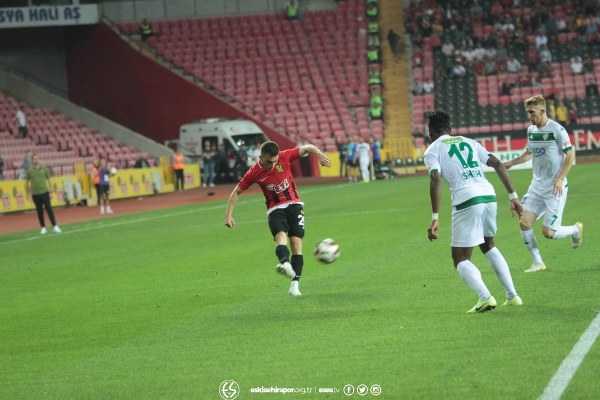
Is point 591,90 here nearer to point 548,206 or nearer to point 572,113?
point 572,113

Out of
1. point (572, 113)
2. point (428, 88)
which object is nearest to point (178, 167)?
point (428, 88)

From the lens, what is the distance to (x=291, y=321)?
11.6m

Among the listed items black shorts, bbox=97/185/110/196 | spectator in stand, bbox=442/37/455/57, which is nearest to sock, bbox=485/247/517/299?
black shorts, bbox=97/185/110/196

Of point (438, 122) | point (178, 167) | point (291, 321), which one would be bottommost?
point (178, 167)

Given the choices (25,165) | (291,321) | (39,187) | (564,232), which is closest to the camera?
(291,321)

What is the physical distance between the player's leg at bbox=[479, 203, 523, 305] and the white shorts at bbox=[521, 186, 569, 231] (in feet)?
9.95

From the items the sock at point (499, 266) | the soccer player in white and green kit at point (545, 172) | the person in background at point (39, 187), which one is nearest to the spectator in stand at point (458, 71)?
the person in background at point (39, 187)

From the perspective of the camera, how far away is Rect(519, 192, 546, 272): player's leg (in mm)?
14242

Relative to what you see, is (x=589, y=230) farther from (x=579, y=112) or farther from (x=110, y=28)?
(x=110, y=28)

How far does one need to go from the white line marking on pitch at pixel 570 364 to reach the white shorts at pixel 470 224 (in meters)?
1.34

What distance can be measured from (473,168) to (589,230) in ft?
28.3

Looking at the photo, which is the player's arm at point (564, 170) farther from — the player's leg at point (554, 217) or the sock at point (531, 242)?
the sock at point (531, 242)

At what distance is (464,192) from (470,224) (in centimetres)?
31

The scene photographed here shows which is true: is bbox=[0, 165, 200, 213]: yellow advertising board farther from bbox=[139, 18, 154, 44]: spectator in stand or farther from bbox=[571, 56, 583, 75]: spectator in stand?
bbox=[571, 56, 583, 75]: spectator in stand
